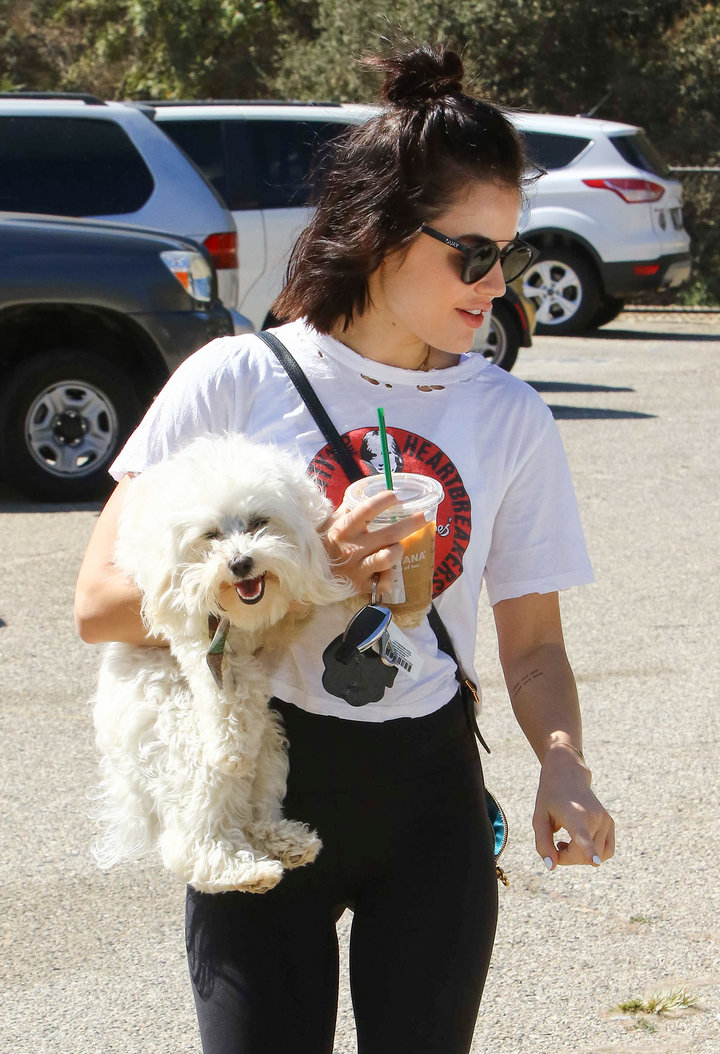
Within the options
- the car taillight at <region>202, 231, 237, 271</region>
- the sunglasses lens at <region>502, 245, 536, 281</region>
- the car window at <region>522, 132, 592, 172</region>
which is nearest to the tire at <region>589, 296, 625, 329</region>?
the car window at <region>522, 132, 592, 172</region>

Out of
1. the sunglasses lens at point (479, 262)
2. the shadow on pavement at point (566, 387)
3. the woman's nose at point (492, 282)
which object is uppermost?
the sunglasses lens at point (479, 262)

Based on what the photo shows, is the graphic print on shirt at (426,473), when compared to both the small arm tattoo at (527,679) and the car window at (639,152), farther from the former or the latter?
the car window at (639,152)

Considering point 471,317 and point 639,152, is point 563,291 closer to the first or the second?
point 639,152

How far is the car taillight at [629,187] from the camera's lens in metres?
14.8

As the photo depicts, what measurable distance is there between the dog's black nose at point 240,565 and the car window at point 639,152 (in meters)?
14.0

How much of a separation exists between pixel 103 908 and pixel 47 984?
14.3 inches

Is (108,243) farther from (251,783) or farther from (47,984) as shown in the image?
(251,783)

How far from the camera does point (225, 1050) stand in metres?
1.91

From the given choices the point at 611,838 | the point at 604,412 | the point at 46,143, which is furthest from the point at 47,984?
the point at 604,412

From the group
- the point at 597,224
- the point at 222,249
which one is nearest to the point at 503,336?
the point at 222,249

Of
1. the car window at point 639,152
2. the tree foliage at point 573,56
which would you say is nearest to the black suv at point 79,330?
the car window at point 639,152

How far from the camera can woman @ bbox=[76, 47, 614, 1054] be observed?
195 centimetres

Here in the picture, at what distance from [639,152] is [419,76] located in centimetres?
1369

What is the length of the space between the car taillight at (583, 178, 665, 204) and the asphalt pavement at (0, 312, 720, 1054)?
26.5ft
